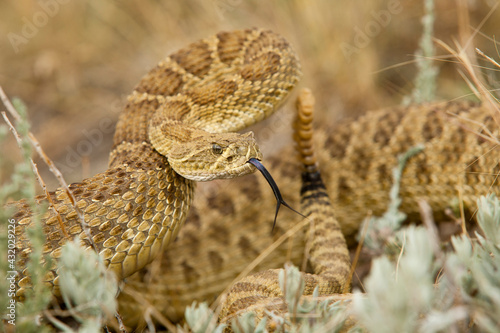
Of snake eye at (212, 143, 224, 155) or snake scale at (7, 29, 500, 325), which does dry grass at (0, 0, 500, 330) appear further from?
snake eye at (212, 143, 224, 155)

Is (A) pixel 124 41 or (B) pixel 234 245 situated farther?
(A) pixel 124 41

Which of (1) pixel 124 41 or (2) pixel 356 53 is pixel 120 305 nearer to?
(2) pixel 356 53

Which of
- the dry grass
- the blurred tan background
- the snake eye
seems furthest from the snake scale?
the blurred tan background

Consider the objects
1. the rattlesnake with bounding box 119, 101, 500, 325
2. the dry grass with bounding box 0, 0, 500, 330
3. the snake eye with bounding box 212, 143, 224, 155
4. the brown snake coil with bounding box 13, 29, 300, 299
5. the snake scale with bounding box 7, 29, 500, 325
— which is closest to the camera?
the brown snake coil with bounding box 13, 29, 300, 299

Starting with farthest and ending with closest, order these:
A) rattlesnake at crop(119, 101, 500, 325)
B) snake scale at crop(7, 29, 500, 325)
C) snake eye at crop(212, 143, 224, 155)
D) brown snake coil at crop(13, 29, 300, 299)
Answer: rattlesnake at crop(119, 101, 500, 325), snake eye at crop(212, 143, 224, 155), snake scale at crop(7, 29, 500, 325), brown snake coil at crop(13, 29, 300, 299)

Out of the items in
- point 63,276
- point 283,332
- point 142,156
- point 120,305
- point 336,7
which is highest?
point 336,7

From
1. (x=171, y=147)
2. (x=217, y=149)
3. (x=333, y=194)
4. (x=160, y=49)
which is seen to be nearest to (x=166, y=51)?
(x=160, y=49)

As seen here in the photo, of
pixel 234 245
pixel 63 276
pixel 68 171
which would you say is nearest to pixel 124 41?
pixel 68 171
